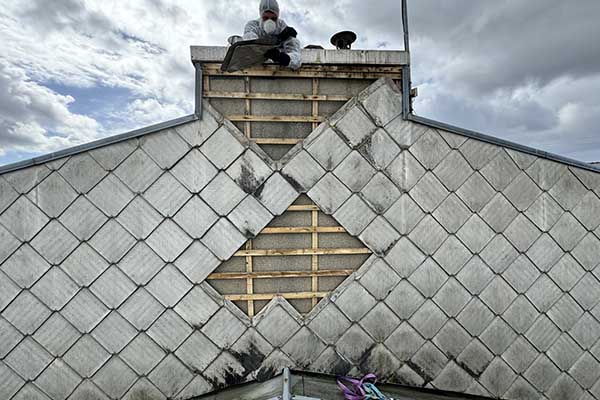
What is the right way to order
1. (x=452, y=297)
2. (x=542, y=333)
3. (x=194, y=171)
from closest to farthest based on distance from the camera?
(x=194, y=171)
(x=452, y=297)
(x=542, y=333)

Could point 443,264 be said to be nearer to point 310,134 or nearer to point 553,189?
point 553,189

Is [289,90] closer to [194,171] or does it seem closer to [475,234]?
[194,171]

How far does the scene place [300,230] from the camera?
10.2 feet

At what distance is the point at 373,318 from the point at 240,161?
217 cm

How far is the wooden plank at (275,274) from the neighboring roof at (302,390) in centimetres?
92

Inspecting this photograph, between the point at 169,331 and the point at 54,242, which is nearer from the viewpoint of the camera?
the point at 54,242

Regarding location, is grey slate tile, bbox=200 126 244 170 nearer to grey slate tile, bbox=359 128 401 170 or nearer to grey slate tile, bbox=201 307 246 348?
grey slate tile, bbox=359 128 401 170

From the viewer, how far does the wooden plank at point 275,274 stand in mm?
3076

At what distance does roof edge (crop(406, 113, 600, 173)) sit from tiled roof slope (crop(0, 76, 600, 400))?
7cm

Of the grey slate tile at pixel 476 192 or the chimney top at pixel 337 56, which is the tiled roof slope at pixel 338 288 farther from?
the chimney top at pixel 337 56

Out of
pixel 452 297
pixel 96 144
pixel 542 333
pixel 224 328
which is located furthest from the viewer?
pixel 542 333

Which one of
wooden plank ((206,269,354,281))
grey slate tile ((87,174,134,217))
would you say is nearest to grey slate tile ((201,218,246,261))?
wooden plank ((206,269,354,281))

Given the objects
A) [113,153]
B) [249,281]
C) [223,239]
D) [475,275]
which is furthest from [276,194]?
[475,275]

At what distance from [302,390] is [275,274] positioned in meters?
1.11
